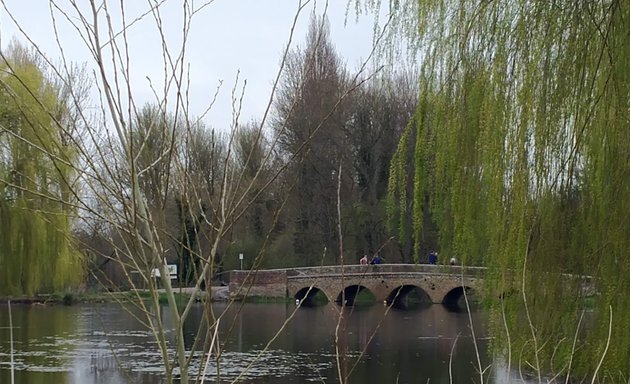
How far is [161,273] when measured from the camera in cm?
183

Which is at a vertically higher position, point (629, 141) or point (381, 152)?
point (381, 152)

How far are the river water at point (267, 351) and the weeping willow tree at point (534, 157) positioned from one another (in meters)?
3.92

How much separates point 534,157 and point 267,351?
33.3 feet

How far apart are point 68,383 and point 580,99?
994cm

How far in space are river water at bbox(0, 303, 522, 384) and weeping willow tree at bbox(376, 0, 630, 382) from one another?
12.9 feet

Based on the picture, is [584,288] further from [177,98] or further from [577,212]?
[177,98]

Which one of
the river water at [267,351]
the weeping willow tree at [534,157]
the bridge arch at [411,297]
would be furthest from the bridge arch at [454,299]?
the weeping willow tree at [534,157]

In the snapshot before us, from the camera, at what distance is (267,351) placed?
48.0ft

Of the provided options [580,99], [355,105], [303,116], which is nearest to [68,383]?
[580,99]

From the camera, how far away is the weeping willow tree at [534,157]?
462 cm

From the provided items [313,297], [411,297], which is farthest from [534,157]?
[411,297]

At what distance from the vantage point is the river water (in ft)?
44.7

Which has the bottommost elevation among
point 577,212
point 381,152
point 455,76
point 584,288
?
point 584,288

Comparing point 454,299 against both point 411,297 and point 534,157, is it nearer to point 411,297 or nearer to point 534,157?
point 411,297
